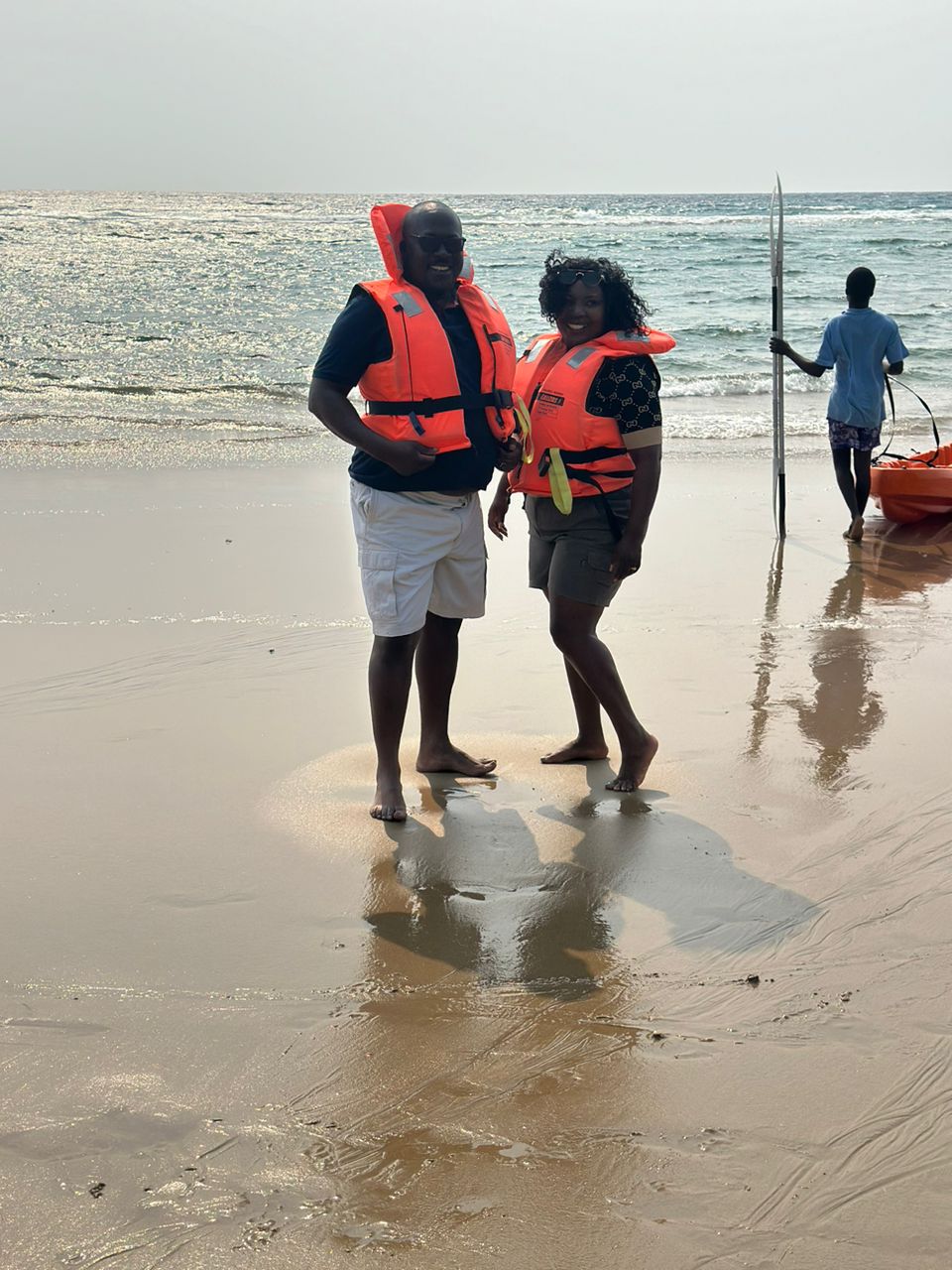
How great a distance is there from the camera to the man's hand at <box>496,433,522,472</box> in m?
3.95

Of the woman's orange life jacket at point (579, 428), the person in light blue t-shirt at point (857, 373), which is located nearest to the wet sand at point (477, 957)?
the woman's orange life jacket at point (579, 428)

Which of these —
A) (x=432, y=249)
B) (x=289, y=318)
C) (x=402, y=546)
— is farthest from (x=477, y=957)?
(x=289, y=318)

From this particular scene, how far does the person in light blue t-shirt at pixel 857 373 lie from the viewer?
25.8ft

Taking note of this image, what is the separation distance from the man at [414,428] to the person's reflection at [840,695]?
1340 millimetres

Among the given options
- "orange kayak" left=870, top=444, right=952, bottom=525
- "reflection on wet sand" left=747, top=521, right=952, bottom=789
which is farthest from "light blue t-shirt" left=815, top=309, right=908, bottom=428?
"reflection on wet sand" left=747, top=521, right=952, bottom=789

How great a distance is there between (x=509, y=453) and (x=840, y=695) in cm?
185

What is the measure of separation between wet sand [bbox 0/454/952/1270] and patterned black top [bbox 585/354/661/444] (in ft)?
3.84

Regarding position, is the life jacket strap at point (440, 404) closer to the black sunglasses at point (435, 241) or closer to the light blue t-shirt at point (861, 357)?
the black sunglasses at point (435, 241)

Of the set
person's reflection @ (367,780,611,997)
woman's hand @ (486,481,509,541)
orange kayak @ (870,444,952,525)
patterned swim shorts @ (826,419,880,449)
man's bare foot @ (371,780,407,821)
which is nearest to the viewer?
person's reflection @ (367,780,611,997)

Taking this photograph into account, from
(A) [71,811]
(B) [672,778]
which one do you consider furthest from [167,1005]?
(B) [672,778]

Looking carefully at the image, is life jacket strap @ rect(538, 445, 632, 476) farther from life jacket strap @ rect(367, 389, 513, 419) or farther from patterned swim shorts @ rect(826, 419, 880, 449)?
patterned swim shorts @ rect(826, 419, 880, 449)

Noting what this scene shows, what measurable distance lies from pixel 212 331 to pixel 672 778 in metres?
19.0

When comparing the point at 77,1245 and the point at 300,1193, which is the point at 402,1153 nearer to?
the point at 300,1193

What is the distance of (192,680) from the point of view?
5066 mm
